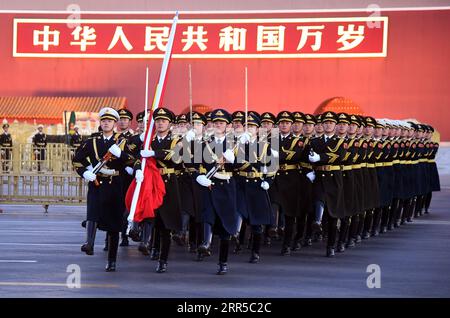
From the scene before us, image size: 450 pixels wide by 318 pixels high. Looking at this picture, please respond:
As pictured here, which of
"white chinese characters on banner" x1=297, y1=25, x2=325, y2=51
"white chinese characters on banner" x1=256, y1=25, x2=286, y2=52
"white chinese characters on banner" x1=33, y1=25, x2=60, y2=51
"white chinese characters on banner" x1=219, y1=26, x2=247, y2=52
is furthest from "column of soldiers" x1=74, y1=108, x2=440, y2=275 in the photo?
"white chinese characters on banner" x1=33, y1=25, x2=60, y2=51

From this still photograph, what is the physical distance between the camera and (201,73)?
35.9m

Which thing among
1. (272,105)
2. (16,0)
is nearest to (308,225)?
(272,105)

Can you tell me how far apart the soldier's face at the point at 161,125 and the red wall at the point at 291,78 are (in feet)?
78.4

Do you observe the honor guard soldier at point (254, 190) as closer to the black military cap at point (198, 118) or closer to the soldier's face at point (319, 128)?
the black military cap at point (198, 118)

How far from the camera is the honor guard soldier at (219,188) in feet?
37.9

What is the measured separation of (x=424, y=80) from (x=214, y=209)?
24526 mm

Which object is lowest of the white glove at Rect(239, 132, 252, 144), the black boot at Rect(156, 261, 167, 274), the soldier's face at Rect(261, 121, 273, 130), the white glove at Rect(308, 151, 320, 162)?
the black boot at Rect(156, 261, 167, 274)

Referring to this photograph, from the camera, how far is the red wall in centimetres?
3497

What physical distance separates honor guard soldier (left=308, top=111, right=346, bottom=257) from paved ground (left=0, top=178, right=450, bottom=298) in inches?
18.0

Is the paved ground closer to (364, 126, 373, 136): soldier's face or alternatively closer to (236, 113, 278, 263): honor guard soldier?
(236, 113, 278, 263): honor guard soldier

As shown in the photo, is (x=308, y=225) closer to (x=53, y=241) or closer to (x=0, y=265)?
(x=53, y=241)

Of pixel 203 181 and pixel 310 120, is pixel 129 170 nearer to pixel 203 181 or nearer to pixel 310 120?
pixel 203 181

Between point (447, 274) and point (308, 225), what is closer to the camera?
point (447, 274)

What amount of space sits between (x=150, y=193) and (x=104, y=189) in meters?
0.53
